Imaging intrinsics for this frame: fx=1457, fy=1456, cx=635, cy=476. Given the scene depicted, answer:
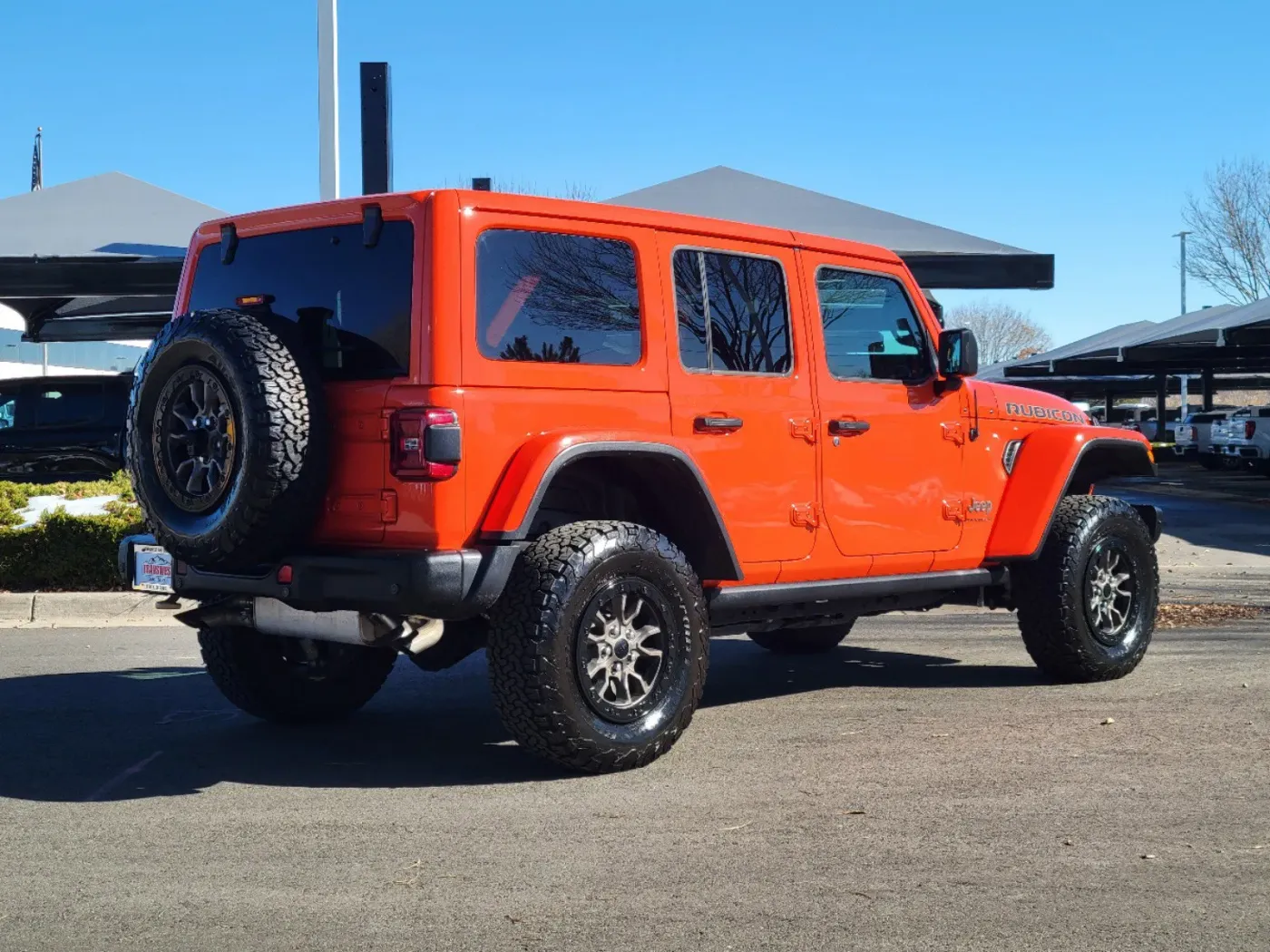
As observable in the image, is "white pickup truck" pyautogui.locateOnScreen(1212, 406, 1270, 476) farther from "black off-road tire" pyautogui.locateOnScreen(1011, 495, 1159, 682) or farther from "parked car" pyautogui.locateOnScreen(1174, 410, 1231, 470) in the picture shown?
"black off-road tire" pyautogui.locateOnScreen(1011, 495, 1159, 682)

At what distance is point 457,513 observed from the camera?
15.9ft

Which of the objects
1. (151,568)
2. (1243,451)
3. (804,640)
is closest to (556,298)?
(151,568)

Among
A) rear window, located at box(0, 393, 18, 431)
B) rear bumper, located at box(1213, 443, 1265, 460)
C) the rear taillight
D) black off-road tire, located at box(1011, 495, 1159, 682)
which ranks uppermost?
rear window, located at box(0, 393, 18, 431)

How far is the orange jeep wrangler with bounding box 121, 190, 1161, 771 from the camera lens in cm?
488

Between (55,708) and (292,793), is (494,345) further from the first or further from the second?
(55,708)

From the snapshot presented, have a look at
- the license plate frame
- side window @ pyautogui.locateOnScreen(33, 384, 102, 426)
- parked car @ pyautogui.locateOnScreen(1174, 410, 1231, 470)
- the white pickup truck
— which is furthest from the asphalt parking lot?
parked car @ pyautogui.locateOnScreen(1174, 410, 1231, 470)

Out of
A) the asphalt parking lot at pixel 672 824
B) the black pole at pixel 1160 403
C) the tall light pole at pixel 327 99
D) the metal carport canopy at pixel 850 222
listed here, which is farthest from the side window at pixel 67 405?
the black pole at pixel 1160 403

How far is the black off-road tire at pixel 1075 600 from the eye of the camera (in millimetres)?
6871

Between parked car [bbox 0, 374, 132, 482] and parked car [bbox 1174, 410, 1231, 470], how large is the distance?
23.0 meters

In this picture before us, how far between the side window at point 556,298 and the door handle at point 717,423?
13.7 inches

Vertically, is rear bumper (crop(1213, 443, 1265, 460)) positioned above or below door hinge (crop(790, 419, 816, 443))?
below

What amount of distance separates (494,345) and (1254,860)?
113 inches

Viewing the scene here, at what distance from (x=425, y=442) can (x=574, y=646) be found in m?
0.88

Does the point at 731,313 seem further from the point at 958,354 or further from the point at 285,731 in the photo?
the point at 285,731
